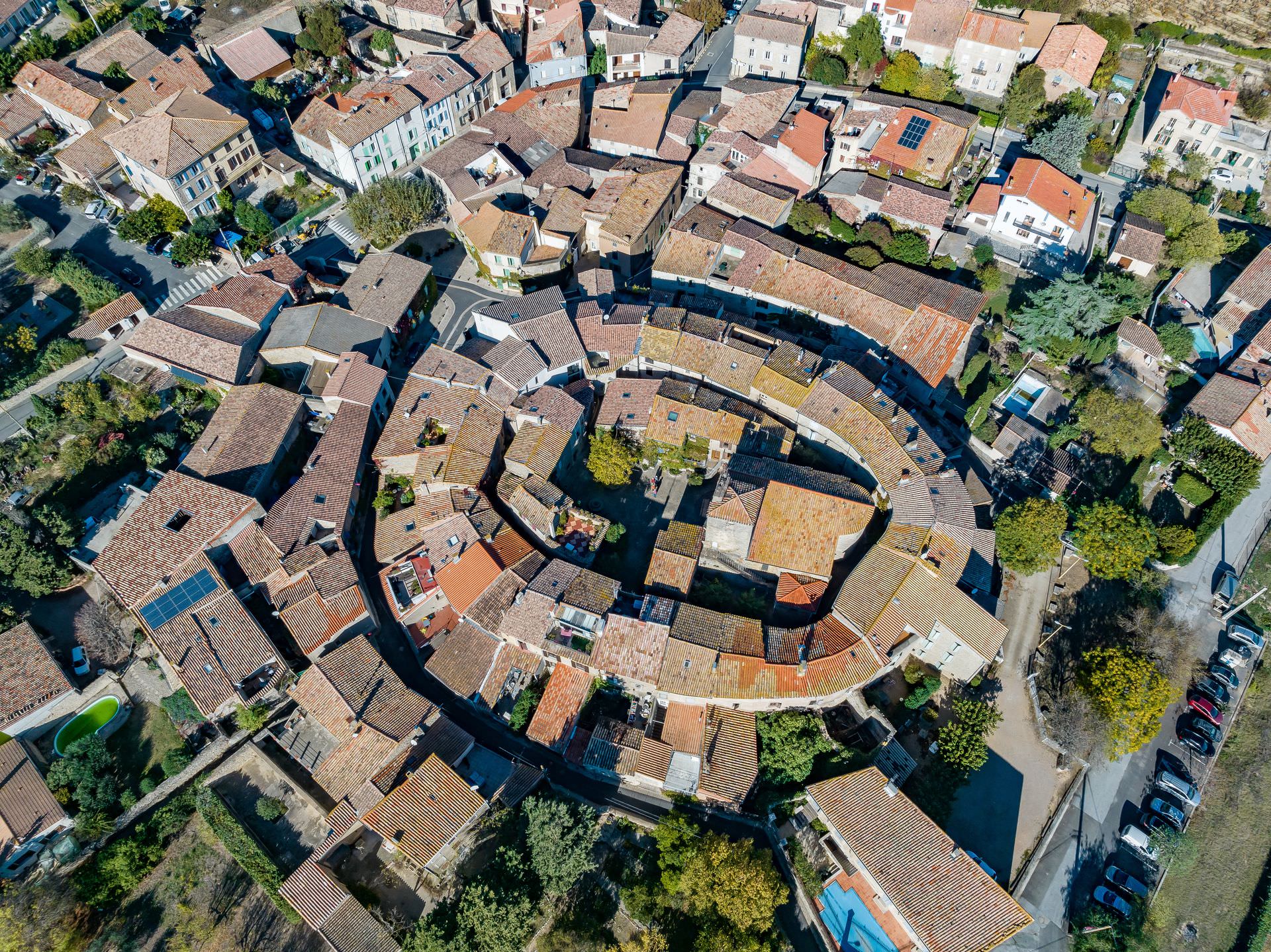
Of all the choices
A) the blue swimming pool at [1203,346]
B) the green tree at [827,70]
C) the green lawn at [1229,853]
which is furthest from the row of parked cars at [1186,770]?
the green tree at [827,70]

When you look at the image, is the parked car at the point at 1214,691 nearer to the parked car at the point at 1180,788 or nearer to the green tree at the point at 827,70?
the parked car at the point at 1180,788

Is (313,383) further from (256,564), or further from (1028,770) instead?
(1028,770)

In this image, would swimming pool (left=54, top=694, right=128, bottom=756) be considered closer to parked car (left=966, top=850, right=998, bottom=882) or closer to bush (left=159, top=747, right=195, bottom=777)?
bush (left=159, top=747, right=195, bottom=777)

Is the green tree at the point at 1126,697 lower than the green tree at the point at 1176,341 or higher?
lower

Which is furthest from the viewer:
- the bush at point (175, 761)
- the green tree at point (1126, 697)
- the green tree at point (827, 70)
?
the green tree at point (827, 70)

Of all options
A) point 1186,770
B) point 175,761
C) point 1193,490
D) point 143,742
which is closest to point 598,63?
point 1193,490

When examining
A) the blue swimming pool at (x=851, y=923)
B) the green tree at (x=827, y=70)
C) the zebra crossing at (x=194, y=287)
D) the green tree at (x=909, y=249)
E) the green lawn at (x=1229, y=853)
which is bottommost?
the blue swimming pool at (x=851, y=923)

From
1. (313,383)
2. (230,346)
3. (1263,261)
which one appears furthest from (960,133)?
(230,346)

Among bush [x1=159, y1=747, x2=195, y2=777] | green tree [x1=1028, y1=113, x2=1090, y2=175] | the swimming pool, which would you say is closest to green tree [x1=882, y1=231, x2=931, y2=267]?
green tree [x1=1028, y1=113, x2=1090, y2=175]

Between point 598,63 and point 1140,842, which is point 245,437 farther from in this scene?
point 1140,842
